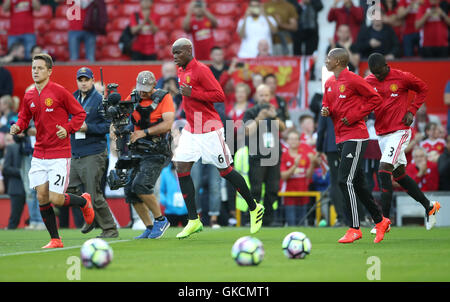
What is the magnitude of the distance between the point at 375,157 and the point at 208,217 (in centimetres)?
338

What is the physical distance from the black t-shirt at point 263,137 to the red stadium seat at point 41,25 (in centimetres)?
877

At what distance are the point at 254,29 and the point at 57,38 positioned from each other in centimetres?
A: 570

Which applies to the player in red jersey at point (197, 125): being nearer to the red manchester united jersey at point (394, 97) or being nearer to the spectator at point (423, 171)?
the red manchester united jersey at point (394, 97)

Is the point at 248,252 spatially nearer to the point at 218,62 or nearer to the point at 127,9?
the point at 218,62

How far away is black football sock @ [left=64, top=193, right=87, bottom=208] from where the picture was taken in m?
10.3

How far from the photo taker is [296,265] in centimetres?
758

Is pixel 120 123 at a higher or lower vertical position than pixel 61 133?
lower

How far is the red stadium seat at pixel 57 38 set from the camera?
2166 cm

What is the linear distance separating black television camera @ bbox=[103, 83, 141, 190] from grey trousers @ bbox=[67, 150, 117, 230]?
97 cm

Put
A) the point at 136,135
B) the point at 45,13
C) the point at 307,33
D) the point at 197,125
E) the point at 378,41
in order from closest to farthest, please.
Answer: the point at 197,125, the point at 136,135, the point at 378,41, the point at 307,33, the point at 45,13

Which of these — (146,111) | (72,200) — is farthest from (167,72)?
(72,200)

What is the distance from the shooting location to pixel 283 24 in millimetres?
19328
